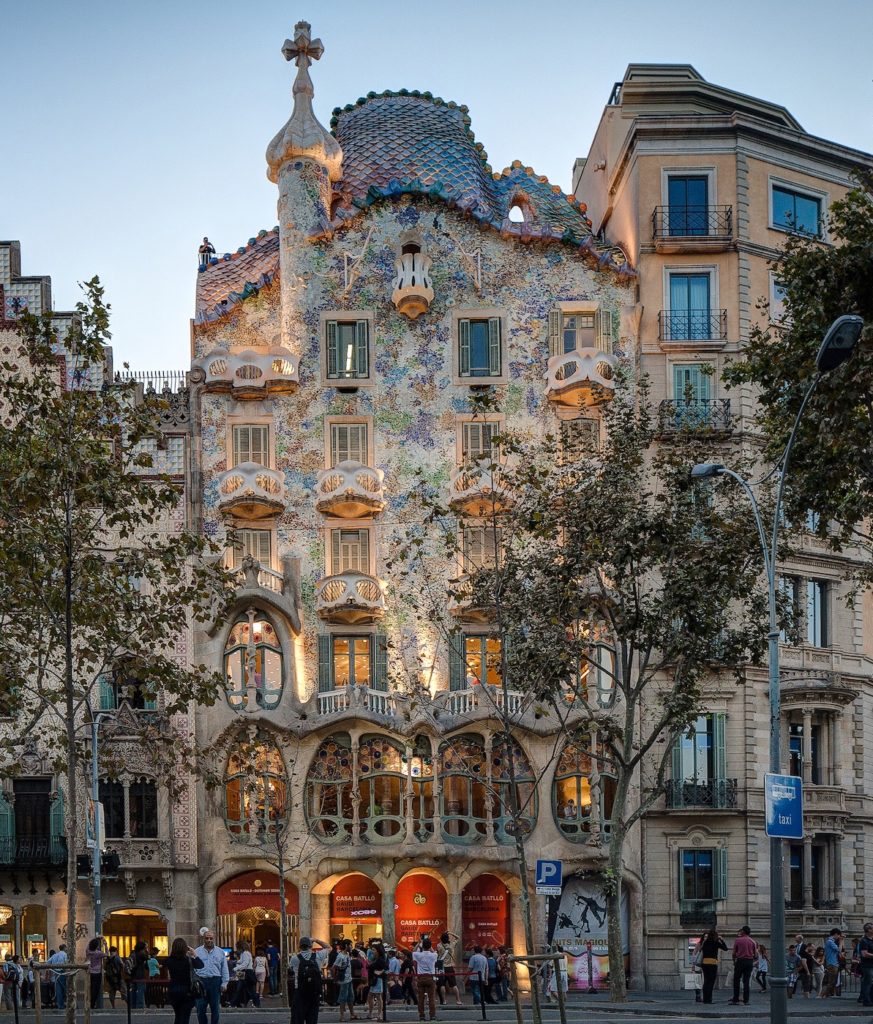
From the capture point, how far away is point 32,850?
49.3 meters

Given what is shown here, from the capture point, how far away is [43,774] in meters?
49.9

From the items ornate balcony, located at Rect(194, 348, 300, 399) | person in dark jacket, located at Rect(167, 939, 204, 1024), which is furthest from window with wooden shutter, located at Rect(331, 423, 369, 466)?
person in dark jacket, located at Rect(167, 939, 204, 1024)

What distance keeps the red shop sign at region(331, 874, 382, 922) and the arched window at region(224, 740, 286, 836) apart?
117 inches

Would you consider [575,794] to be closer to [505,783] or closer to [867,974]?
[505,783]

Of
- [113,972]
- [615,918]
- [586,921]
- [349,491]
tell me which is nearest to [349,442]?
[349,491]

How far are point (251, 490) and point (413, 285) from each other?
25.2ft

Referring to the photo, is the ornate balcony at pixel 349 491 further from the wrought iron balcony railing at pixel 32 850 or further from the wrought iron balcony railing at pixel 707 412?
the wrought iron balcony railing at pixel 32 850

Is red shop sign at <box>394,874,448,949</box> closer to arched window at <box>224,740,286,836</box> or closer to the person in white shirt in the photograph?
arched window at <box>224,740,286,836</box>

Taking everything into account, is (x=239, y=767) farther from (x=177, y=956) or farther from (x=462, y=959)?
(x=177, y=956)

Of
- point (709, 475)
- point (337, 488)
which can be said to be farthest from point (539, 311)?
point (709, 475)

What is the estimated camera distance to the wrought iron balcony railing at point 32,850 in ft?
161

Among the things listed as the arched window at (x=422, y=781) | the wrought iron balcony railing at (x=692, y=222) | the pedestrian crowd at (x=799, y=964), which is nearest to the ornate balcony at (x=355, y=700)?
the arched window at (x=422, y=781)

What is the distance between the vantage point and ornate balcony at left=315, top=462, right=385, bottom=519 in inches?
2003

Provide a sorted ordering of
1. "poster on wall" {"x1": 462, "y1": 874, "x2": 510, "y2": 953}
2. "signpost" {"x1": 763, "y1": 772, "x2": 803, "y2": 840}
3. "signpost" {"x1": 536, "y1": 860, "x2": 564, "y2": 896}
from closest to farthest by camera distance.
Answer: "signpost" {"x1": 763, "y1": 772, "x2": 803, "y2": 840} < "signpost" {"x1": 536, "y1": 860, "x2": 564, "y2": 896} < "poster on wall" {"x1": 462, "y1": 874, "x2": 510, "y2": 953}
